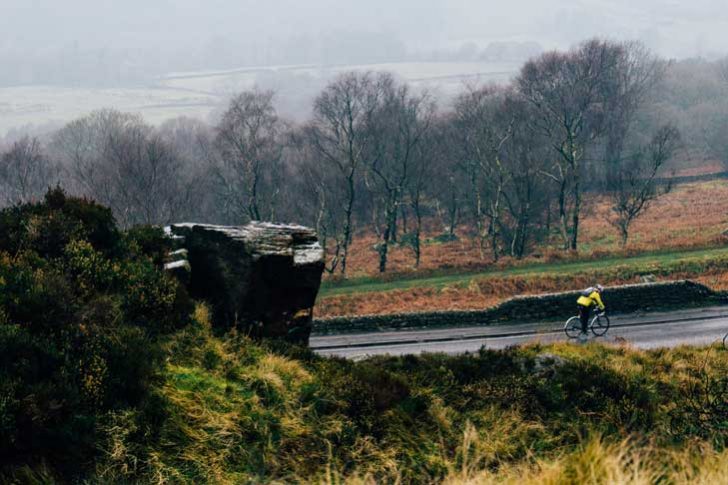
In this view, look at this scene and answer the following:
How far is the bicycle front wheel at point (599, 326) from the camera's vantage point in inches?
930

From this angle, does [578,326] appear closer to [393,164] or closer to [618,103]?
[393,164]

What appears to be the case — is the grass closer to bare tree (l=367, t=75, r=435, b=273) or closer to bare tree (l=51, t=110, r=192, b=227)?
bare tree (l=51, t=110, r=192, b=227)

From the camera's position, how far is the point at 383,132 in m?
59.9

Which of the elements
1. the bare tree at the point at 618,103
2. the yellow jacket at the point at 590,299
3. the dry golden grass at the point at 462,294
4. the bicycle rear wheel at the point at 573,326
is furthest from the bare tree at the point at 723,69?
the yellow jacket at the point at 590,299

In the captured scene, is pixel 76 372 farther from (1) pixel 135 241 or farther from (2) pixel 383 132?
(2) pixel 383 132

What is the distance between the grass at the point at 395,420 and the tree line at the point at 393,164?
35.0m

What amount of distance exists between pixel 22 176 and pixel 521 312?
42.3 metres

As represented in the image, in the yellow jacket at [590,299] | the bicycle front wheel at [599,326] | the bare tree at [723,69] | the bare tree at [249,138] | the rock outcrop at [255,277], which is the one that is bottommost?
the bicycle front wheel at [599,326]

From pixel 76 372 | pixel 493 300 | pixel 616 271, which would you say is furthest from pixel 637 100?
pixel 76 372

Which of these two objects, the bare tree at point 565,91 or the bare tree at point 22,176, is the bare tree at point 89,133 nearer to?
the bare tree at point 22,176

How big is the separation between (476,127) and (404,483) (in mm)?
51341

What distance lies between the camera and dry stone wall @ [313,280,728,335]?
28156 mm

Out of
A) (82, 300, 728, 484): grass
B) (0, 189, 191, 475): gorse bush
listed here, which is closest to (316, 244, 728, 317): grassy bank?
(82, 300, 728, 484): grass

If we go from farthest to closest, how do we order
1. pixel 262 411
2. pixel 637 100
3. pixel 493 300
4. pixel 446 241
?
pixel 637 100 → pixel 446 241 → pixel 493 300 → pixel 262 411
